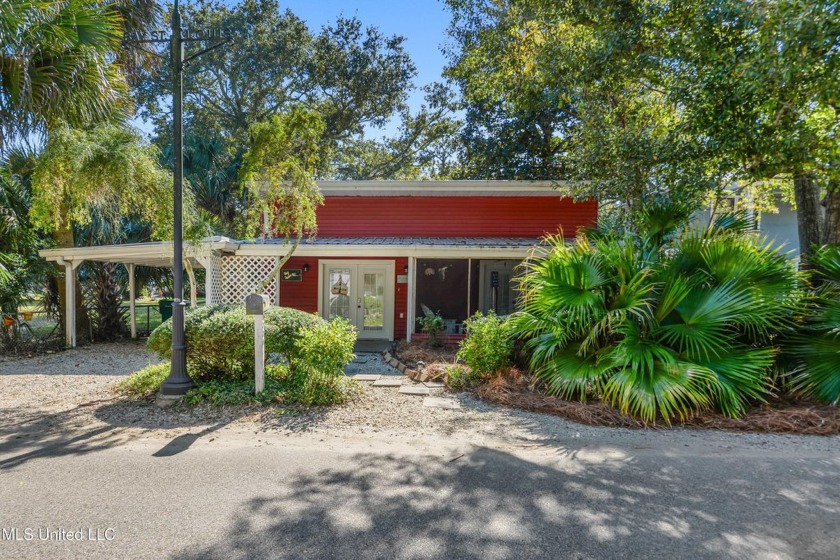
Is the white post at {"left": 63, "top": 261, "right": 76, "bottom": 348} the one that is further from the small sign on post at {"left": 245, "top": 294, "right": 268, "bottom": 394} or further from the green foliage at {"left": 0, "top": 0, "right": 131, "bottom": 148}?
the small sign on post at {"left": 245, "top": 294, "right": 268, "bottom": 394}

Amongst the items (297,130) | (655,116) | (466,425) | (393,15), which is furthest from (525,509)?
(393,15)

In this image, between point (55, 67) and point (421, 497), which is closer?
point (421, 497)

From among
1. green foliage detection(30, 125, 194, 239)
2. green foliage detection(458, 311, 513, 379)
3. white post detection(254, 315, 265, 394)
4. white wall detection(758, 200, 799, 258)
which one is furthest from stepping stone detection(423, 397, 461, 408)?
white wall detection(758, 200, 799, 258)

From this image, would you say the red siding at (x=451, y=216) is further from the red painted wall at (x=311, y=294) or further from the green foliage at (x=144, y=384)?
the green foliage at (x=144, y=384)

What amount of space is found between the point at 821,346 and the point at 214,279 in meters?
11.3

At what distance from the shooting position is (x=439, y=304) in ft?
42.0

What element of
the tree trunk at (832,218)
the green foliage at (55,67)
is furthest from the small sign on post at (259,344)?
the tree trunk at (832,218)

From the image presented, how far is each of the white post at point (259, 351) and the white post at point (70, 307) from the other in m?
7.61

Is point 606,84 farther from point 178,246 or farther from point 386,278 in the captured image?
point 178,246

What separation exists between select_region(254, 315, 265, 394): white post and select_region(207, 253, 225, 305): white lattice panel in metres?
5.03

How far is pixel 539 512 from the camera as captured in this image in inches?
127

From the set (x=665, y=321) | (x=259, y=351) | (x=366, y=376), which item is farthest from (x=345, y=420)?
(x=665, y=321)

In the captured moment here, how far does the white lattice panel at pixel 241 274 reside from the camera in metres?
11.0

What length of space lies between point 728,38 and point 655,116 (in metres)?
2.74
